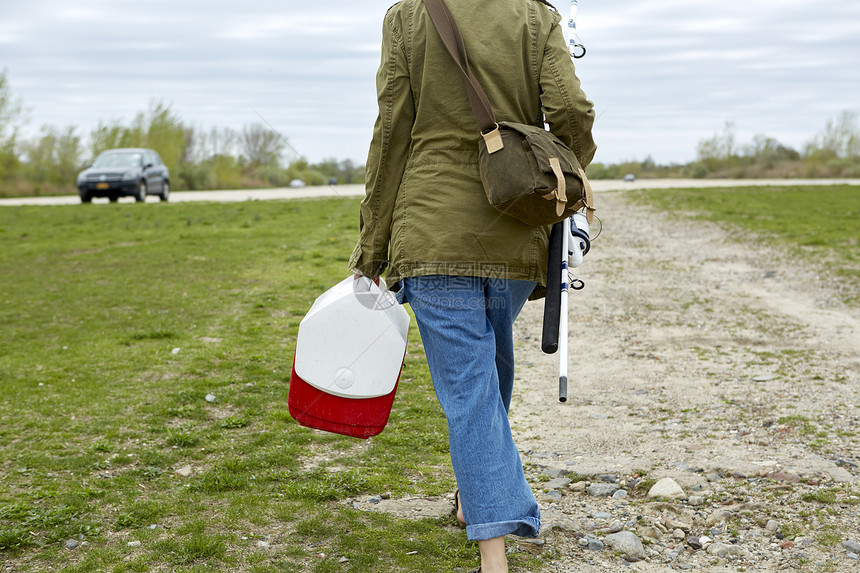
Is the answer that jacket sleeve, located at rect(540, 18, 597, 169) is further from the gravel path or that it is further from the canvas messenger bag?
the gravel path

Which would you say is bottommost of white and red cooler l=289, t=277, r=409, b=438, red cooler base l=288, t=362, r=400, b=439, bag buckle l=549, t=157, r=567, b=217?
red cooler base l=288, t=362, r=400, b=439

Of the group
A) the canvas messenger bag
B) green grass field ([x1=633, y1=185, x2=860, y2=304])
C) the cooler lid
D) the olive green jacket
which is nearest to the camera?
the canvas messenger bag

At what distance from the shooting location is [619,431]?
4.54m

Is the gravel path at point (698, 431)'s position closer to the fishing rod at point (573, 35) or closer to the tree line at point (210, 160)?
the fishing rod at point (573, 35)

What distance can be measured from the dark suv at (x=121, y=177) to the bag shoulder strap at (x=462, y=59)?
23.0 metres

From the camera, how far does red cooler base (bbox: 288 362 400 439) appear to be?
298 centimetres

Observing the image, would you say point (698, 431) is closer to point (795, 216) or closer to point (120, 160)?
point (795, 216)

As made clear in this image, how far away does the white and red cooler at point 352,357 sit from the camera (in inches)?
115

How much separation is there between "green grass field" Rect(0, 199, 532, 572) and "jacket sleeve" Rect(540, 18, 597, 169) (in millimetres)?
1627

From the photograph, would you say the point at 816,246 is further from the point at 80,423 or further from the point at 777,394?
the point at 80,423

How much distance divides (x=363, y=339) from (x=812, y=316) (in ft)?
20.6

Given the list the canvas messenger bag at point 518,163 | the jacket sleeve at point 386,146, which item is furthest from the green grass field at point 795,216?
the jacket sleeve at point 386,146

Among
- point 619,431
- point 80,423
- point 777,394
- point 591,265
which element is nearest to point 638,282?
point 591,265

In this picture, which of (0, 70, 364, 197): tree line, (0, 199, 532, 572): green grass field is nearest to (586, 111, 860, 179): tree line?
(0, 70, 364, 197): tree line
